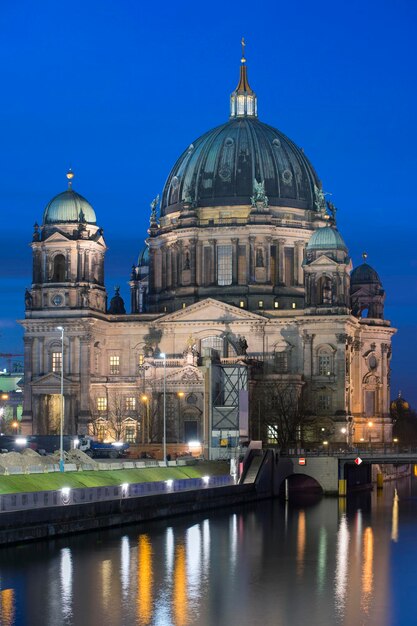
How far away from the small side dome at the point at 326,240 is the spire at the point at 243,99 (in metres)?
26.8

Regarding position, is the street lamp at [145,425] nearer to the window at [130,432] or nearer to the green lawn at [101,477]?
the window at [130,432]

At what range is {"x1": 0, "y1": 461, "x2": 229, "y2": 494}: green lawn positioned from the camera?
8031 cm

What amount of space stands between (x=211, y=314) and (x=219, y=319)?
3.66ft

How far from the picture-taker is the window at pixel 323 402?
150 metres

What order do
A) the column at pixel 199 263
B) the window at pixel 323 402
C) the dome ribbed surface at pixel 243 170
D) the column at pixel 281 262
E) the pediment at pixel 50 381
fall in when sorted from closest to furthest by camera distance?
the window at pixel 323 402
the pediment at pixel 50 381
the column at pixel 281 262
the column at pixel 199 263
the dome ribbed surface at pixel 243 170

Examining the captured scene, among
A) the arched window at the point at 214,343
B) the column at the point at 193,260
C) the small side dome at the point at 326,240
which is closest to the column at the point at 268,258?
the small side dome at the point at 326,240

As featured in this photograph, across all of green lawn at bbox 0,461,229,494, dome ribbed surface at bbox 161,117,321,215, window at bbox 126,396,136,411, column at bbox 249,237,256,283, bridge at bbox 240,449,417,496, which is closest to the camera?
green lawn at bbox 0,461,229,494

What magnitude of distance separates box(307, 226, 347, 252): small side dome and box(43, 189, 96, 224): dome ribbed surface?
23.8 metres

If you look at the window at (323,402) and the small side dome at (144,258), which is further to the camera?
the small side dome at (144,258)

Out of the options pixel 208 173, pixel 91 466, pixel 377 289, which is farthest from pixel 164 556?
pixel 377 289

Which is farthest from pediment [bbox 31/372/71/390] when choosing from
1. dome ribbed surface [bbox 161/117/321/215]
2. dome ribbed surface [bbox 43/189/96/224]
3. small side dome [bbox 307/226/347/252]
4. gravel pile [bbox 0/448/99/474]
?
gravel pile [bbox 0/448/99/474]

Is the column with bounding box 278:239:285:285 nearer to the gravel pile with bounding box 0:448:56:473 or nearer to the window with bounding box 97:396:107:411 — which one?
the window with bounding box 97:396:107:411

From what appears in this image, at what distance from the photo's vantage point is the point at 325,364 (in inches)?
5930

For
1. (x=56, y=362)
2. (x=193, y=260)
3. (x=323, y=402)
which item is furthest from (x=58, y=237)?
(x=323, y=402)
